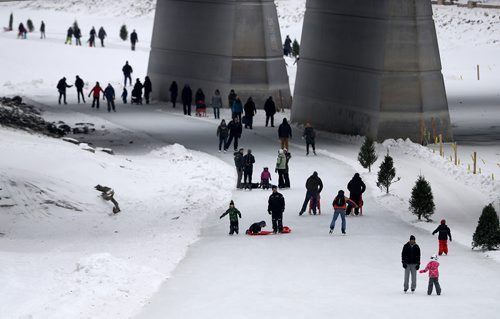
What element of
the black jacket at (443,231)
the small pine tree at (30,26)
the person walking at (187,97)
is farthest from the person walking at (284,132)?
the small pine tree at (30,26)

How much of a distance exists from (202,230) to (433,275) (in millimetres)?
7890

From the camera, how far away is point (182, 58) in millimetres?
53062

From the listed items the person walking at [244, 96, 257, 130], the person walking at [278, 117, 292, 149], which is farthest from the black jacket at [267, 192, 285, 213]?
the person walking at [244, 96, 257, 130]

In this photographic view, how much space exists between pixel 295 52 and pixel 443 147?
34.8 meters

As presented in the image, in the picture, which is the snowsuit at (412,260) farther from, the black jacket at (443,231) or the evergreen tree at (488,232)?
the evergreen tree at (488,232)

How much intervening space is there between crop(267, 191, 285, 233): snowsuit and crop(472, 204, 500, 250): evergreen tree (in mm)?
4188

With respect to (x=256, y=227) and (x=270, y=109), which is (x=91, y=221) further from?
(x=270, y=109)

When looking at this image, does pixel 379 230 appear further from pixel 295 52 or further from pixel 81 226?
pixel 295 52

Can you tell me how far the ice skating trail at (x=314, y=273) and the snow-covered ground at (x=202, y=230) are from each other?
4cm

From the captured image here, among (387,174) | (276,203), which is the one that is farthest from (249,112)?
(276,203)

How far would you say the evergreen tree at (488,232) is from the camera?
24250mm

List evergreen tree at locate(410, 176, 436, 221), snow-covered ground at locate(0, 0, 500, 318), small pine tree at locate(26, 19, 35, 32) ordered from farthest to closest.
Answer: small pine tree at locate(26, 19, 35, 32) → evergreen tree at locate(410, 176, 436, 221) → snow-covered ground at locate(0, 0, 500, 318)

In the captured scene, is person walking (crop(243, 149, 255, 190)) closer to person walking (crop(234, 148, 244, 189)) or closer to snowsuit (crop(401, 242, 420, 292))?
person walking (crop(234, 148, 244, 189))

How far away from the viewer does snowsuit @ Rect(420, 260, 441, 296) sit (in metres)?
20.1
